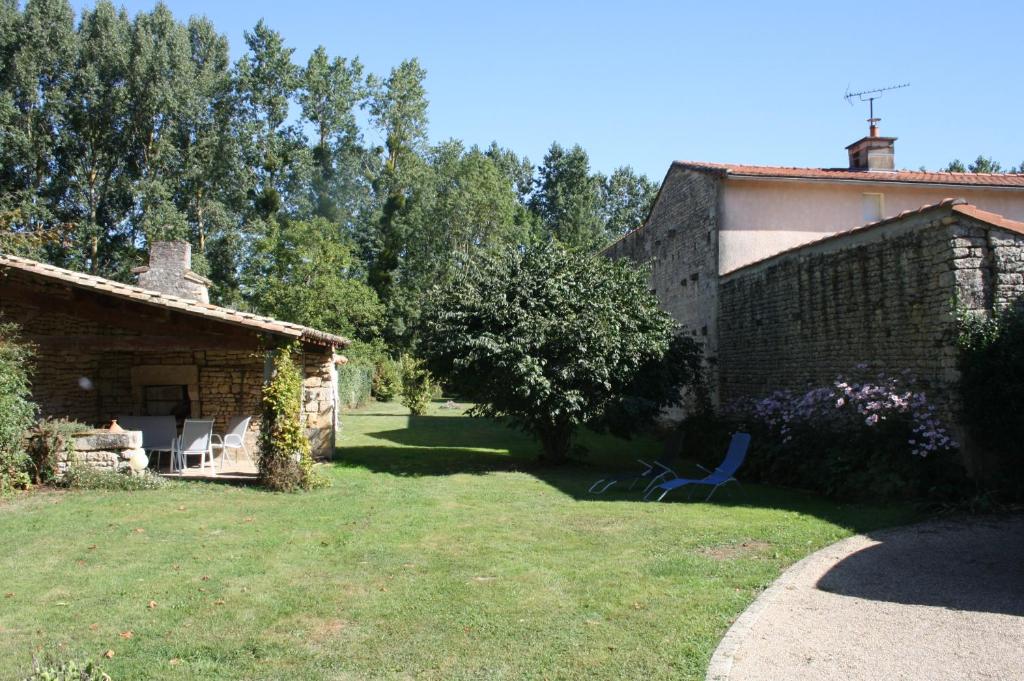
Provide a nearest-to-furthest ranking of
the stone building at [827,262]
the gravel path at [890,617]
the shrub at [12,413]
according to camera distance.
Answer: the gravel path at [890,617] → the stone building at [827,262] → the shrub at [12,413]

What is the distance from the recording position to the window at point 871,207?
635 inches

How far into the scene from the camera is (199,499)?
9688mm

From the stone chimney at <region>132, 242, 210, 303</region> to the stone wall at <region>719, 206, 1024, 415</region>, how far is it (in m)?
12.6

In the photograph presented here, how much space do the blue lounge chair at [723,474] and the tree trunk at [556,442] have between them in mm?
3216

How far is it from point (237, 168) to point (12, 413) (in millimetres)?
27109

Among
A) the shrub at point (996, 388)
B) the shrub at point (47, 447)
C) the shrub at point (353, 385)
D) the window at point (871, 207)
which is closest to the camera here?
the shrub at point (996, 388)

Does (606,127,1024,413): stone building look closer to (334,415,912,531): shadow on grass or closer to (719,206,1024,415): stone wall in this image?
(719,206,1024,415): stone wall

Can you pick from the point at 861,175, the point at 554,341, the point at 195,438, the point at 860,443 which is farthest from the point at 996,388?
the point at 195,438

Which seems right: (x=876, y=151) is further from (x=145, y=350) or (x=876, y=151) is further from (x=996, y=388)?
(x=145, y=350)

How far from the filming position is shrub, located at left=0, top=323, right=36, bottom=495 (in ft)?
31.7

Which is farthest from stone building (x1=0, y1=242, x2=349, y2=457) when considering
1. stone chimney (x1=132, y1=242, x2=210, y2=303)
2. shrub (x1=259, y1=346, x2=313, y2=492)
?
stone chimney (x1=132, y1=242, x2=210, y2=303)

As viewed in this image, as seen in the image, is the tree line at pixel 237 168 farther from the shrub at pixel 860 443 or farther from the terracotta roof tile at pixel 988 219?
the terracotta roof tile at pixel 988 219

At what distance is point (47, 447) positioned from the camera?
10.3m

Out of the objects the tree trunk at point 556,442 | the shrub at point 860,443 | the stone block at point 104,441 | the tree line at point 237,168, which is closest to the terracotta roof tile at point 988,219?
the shrub at point 860,443
